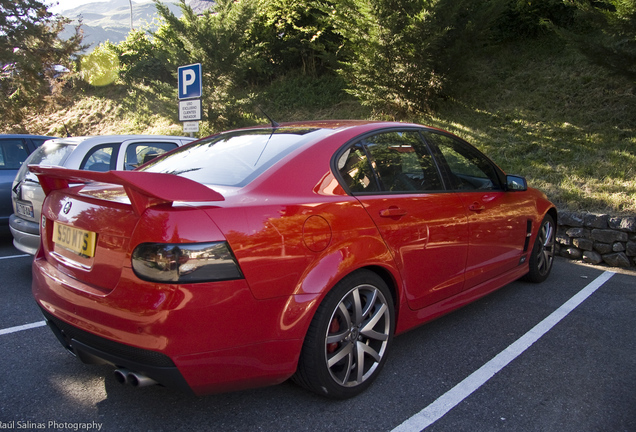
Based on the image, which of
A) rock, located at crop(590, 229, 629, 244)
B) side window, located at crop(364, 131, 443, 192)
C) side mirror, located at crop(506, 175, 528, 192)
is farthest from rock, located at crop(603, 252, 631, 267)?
side window, located at crop(364, 131, 443, 192)

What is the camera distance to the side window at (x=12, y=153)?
22.0 ft

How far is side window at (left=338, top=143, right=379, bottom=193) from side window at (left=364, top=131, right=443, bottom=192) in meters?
0.08

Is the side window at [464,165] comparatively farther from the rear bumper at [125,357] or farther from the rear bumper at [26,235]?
the rear bumper at [26,235]

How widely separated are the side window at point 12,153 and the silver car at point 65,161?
4.13ft

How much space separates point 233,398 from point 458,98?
983cm

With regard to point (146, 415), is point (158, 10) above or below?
above

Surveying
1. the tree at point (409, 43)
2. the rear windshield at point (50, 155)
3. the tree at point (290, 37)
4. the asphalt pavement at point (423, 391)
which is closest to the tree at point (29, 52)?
the tree at point (290, 37)

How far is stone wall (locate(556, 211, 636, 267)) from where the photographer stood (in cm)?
562

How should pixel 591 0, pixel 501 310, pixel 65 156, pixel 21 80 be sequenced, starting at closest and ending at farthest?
pixel 501 310 → pixel 65 156 → pixel 591 0 → pixel 21 80

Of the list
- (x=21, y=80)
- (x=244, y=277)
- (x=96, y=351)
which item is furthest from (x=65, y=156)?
(x=21, y=80)

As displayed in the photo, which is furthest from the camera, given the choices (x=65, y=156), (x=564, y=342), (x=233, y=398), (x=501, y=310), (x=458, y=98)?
(x=458, y=98)

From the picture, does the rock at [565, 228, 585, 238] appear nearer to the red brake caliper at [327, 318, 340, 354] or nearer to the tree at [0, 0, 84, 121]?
the red brake caliper at [327, 318, 340, 354]

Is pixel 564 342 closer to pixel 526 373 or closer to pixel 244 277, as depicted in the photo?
pixel 526 373

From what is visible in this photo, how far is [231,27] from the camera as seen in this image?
13539 millimetres
